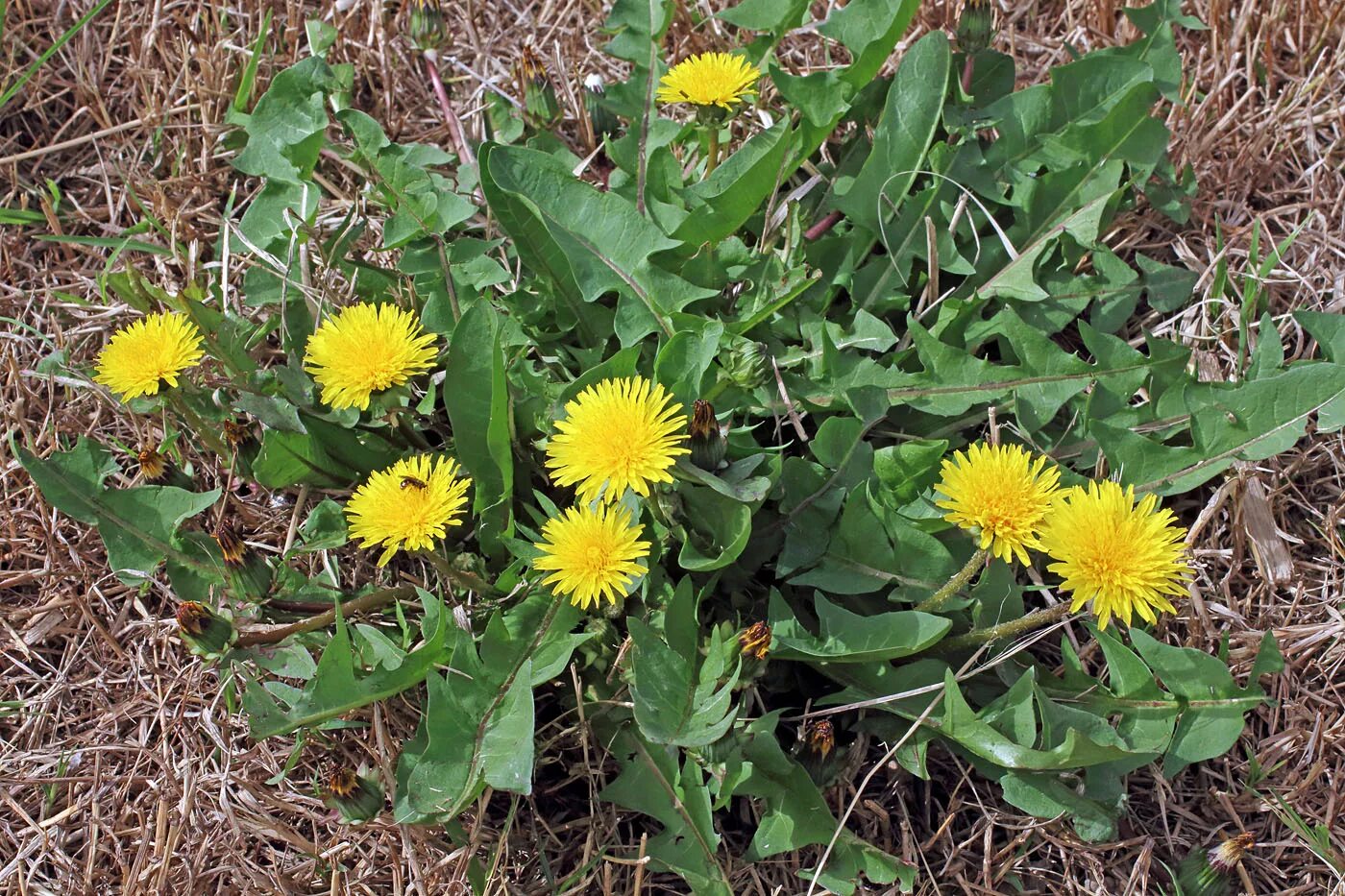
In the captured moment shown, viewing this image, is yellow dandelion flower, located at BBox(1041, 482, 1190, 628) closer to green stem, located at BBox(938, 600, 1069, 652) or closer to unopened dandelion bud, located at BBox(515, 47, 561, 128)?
green stem, located at BBox(938, 600, 1069, 652)

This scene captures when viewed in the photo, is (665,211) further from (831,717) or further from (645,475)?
(831,717)

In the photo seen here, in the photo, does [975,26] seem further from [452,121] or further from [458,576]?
[458,576]

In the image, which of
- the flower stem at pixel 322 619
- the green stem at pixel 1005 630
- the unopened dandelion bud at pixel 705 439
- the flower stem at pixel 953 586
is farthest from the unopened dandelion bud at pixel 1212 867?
the flower stem at pixel 322 619

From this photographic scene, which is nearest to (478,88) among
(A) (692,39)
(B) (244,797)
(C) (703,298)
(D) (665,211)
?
(A) (692,39)

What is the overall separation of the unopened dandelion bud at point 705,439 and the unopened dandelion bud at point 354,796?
0.82m

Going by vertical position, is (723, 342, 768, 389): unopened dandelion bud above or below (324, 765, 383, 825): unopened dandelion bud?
above

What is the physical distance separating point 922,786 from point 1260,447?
970 millimetres

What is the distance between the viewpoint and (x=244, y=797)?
2.18 m

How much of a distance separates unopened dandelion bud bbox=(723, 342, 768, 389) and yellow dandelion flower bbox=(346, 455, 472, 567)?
539mm

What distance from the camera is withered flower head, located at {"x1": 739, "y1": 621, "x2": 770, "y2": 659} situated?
1.87 meters

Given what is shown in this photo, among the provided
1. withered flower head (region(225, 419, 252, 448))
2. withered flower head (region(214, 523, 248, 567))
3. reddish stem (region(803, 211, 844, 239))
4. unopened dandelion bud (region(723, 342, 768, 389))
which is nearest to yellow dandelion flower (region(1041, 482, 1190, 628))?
unopened dandelion bud (region(723, 342, 768, 389))

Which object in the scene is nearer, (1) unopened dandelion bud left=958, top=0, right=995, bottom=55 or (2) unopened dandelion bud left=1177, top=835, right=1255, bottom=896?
(2) unopened dandelion bud left=1177, top=835, right=1255, bottom=896

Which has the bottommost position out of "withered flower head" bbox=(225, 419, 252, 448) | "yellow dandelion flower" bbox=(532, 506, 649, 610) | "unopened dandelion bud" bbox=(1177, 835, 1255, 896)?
"unopened dandelion bud" bbox=(1177, 835, 1255, 896)

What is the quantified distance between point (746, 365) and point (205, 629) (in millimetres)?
1094
